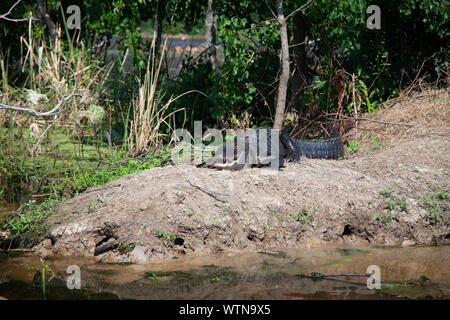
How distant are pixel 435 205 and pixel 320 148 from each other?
1533mm

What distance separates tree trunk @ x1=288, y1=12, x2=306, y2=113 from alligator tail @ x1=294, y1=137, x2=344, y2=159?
4.68ft

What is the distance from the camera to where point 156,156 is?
18.3ft

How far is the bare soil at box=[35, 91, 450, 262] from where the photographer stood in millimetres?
4031

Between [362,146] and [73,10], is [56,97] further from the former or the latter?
[362,146]

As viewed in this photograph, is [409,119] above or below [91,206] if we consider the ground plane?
above

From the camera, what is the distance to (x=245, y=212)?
13.8 ft

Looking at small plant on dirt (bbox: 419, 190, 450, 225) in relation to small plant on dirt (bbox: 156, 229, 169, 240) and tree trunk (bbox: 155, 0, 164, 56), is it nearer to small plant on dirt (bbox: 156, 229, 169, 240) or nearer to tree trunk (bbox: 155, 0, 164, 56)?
small plant on dirt (bbox: 156, 229, 169, 240)

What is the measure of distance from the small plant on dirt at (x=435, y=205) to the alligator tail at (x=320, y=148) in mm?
1365

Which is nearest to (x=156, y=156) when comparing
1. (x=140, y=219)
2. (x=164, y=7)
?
(x=140, y=219)

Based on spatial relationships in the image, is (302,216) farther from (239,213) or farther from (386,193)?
(386,193)

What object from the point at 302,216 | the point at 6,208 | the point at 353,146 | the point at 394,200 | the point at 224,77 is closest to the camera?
the point at 302,216

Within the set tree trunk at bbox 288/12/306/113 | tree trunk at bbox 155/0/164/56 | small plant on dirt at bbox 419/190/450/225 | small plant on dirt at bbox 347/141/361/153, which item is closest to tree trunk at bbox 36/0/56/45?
tree trunk at bbox 155/0/164/56

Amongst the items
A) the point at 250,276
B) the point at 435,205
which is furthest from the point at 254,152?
the point at 435,205

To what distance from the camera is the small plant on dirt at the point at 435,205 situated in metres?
4.42
